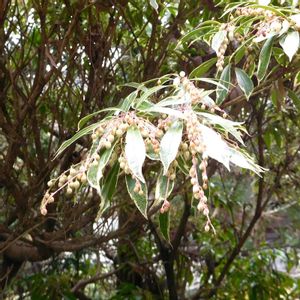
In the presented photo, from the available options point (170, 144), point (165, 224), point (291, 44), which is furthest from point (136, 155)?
point (291, 44)

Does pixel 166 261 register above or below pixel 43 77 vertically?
below

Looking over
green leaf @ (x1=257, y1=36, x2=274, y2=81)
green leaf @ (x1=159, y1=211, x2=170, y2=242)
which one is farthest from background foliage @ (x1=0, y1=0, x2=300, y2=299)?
green leaf @ (x1=159, y1=211, x2=170, y2=242)

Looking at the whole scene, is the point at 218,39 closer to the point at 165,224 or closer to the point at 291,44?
the point at 291,44

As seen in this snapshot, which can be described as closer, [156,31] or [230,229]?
[156,31]

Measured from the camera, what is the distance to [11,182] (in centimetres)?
136

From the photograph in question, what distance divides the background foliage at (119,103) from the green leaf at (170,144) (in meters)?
0.23

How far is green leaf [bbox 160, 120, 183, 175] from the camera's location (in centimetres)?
63

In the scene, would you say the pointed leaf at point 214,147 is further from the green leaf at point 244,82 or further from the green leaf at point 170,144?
the green leaf at point 244,82

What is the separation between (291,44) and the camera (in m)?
0.81

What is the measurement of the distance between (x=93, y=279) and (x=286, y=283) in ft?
2.75

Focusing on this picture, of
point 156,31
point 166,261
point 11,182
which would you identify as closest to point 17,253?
point 11,182

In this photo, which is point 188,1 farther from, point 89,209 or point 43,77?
point 89,209

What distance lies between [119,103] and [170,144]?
50 cm

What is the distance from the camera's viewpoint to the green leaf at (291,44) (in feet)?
2.63
